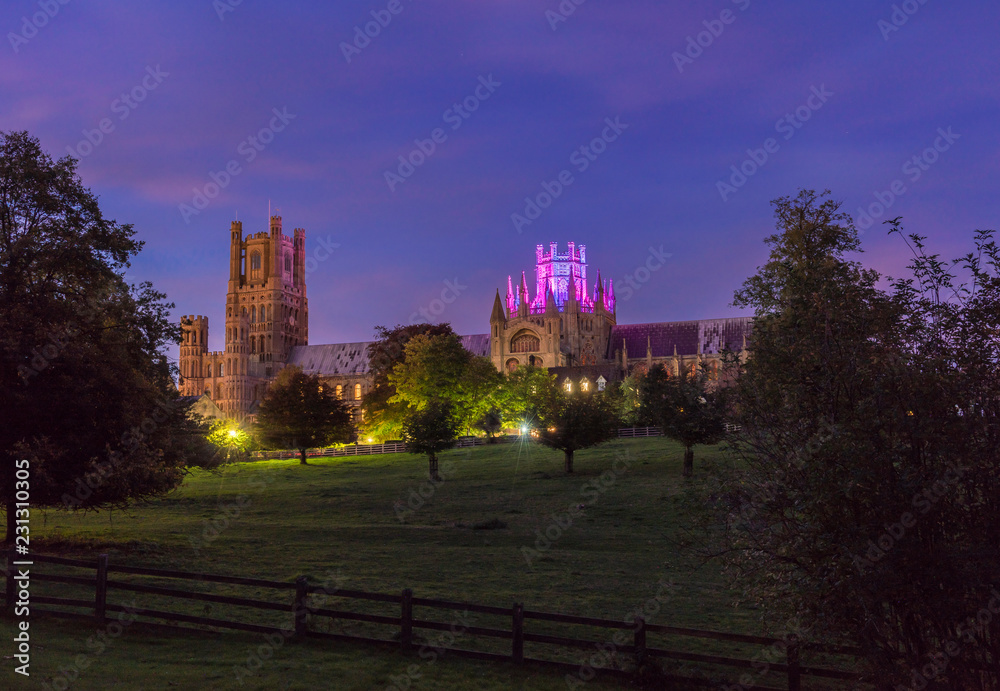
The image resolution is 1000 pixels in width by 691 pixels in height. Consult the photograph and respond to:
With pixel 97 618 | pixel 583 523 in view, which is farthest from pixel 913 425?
pixel 583 523

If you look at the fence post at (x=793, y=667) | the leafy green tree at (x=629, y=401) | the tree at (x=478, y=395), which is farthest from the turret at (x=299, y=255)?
the fence post at (x=793, y=667)

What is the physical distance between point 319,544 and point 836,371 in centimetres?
2038

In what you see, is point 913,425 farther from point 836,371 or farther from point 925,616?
point 925,616

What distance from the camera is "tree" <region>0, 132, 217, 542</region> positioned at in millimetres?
22172

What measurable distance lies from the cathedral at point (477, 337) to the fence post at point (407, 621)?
84.5m

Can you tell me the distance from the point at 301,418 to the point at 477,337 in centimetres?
7691

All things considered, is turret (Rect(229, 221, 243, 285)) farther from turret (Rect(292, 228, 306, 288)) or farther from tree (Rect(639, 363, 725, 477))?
tree (Rect(639, 363, 725, 477))

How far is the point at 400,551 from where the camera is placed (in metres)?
26.8

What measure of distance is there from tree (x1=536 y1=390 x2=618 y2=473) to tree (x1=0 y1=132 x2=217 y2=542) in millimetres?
25170

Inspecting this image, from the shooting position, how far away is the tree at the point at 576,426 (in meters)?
47.4

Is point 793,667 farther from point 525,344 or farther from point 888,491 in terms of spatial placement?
point 525,344

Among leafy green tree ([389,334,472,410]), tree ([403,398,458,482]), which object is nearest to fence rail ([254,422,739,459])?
leafy green tree ([389,334,472,410])

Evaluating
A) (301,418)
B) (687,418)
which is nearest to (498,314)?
(301,418)

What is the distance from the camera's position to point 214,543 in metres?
27.3
